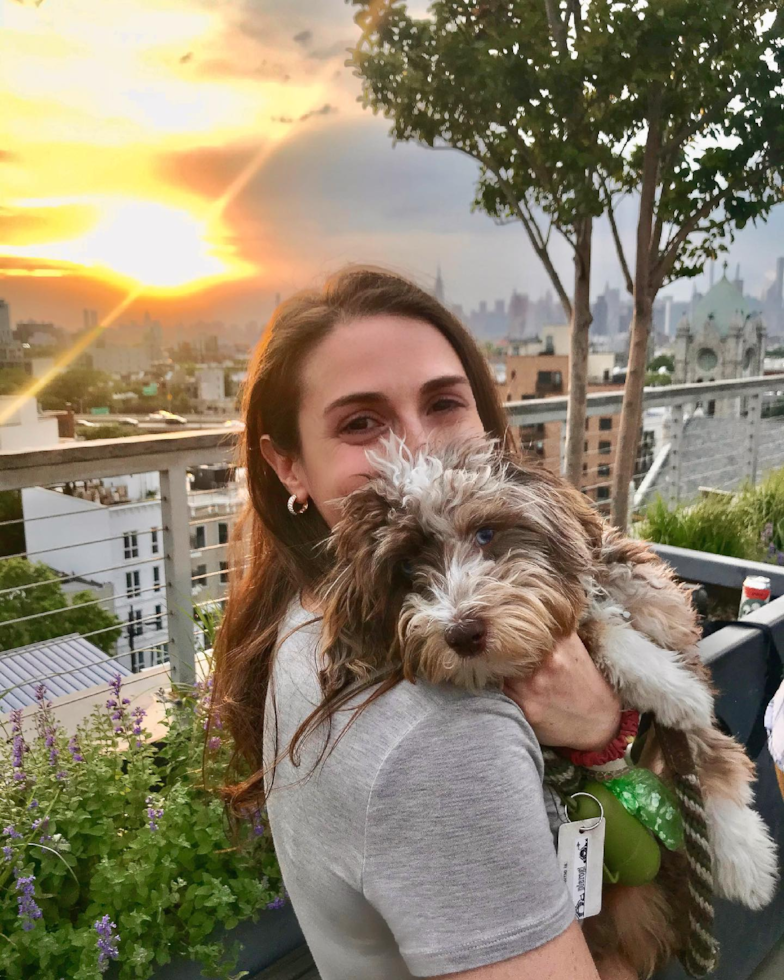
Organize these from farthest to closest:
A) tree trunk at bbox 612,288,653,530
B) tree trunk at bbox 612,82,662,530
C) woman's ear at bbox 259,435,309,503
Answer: tree trunk at bbox 612,288,653,530 < tree trunk at bbox 612,82,662,530 < woman's ear at bbox 259,435,309,503

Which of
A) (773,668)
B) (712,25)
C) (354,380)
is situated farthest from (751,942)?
(712,25)

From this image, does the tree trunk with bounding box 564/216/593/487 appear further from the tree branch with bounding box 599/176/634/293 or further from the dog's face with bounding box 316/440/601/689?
the dog's face with bounding box 316/440/601/689

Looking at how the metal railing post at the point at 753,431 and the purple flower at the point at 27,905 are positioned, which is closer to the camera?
the purple flower at the point at 27,905

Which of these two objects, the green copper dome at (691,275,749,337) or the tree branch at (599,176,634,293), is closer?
the tree branch at (599,176,634,293)

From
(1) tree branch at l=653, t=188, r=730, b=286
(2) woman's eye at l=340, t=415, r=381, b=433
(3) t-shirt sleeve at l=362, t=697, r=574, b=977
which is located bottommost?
(3) t-shirt sleeve at l=362, t=697, r=574, b=977

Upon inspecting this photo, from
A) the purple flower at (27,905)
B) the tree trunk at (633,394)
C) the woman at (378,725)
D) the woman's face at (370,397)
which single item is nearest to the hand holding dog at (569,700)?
the woman at (378,725)

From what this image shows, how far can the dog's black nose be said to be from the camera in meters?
1.04

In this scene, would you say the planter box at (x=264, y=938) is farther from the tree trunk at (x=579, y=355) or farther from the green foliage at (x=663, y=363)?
the green foliage at (x=663, y=363)

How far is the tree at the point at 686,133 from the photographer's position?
3266 millimetres

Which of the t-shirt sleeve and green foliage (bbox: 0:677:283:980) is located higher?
the t-shirt sleeve

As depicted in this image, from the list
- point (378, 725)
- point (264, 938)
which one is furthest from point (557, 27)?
point (264, 938)

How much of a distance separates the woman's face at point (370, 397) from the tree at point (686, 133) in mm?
2687

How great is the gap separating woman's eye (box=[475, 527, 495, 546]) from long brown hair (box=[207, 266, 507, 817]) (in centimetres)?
33

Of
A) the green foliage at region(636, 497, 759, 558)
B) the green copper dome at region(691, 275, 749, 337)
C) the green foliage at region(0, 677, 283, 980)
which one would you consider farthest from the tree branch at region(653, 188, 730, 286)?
the green foliage at region(0, 677, 283, 980)
